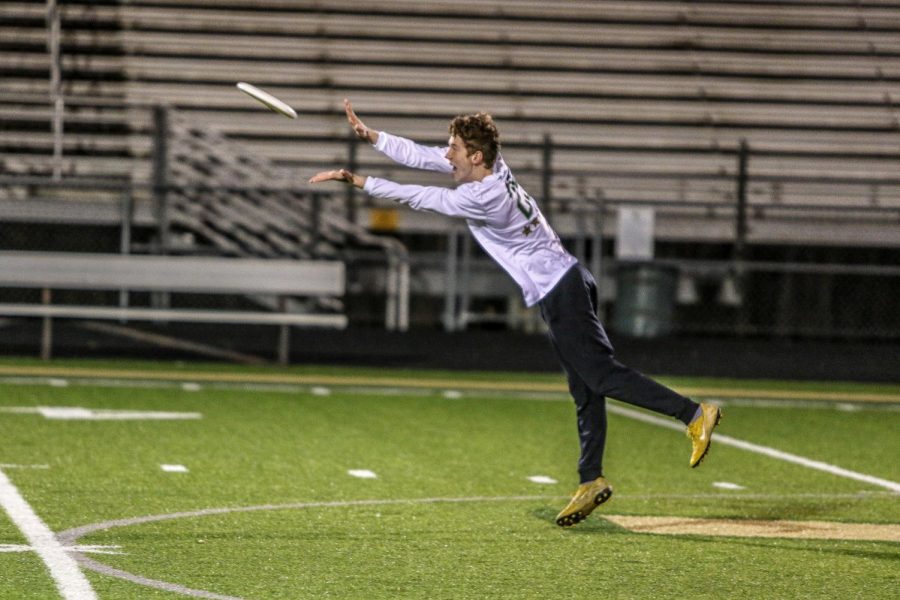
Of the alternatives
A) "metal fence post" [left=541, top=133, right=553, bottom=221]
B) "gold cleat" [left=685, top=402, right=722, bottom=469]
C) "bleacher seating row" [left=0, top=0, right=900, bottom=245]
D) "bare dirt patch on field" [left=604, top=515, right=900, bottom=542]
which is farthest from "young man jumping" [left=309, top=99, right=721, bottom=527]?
"bleacher seating row" [left=0, top=0, right=900, bottom=245]

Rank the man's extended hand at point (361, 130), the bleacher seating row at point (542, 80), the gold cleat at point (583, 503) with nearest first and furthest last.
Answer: the gold cleat at point (583, 503) → the man's extended hand at point (361, 130) → the bleacher seating row at point (542, 80)

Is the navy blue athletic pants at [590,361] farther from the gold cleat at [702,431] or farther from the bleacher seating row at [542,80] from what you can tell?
the bleacher seating row at [542,80]

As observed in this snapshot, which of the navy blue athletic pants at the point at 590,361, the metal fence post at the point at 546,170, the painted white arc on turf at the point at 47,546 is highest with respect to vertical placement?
the metal fence post at the point at 546,170

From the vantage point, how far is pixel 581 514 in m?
7.00

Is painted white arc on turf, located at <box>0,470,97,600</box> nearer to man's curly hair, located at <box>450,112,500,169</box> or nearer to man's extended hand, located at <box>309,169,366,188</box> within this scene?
man's extended hand, located at <box>309,169,366,188</box>

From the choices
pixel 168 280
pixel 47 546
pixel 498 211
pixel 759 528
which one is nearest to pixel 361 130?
pixel 498 211

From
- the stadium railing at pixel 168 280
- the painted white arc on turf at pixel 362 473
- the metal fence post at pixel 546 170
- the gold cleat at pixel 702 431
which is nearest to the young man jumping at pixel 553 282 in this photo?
the gold cleat at pixel 702 431

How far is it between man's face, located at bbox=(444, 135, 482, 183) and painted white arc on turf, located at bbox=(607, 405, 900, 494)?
3.00 m

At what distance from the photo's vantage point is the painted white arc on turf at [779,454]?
908 cm

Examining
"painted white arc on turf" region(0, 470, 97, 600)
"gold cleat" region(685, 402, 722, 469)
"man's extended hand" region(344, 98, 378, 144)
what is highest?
"man's extended hand" region(344, 98, 378, 144)

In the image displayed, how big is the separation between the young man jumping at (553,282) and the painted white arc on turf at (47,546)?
1.88m

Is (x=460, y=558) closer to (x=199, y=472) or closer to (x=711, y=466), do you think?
(x=199, y=472)

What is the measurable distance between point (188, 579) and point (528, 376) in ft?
33.6

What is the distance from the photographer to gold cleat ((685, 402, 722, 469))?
283 inches
